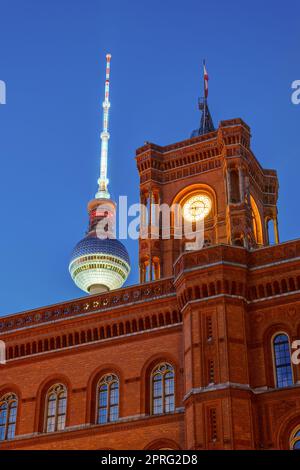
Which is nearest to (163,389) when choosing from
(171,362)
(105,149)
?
(171,362)

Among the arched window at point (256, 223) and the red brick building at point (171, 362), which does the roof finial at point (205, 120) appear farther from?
the red brick building at point (171, 362)

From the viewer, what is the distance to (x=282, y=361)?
119 ft

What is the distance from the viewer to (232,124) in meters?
55.7

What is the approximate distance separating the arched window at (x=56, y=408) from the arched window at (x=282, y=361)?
11.9 meters

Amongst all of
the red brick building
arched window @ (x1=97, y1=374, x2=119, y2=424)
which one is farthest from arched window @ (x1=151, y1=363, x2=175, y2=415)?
arched window @ (x1=97, y1=374, x2=119, y2=424)

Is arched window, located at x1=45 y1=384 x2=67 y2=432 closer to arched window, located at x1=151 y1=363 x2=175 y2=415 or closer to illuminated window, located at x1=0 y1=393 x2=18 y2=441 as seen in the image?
illuminated window, located at x1=0 y1=393 x2=18 y2=441

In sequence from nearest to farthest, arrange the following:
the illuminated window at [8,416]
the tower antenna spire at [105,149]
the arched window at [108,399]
Result: the arched window at [108,399] → the illuminated window at [8,416] → the tower antenna spire at [105,149]

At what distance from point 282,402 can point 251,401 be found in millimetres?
1429

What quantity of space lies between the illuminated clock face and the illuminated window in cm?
1896

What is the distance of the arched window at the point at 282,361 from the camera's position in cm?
3575

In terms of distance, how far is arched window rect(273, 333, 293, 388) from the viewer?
35750 mm

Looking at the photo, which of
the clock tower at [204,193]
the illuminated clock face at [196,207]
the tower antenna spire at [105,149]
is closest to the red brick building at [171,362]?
the clock tower at [204,193]

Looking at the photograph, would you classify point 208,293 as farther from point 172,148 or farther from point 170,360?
point 172,148
